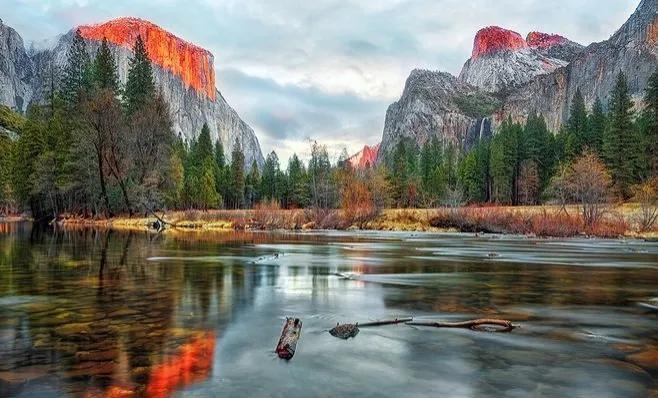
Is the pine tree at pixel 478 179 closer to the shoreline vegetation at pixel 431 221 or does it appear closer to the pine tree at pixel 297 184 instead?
the pine tree at pixel 297 184

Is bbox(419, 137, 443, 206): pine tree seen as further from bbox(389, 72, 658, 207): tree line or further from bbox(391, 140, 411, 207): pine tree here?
bbox(391, 140, 411, 207): pine tree

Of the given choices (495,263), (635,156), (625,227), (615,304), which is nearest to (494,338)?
(615,304)


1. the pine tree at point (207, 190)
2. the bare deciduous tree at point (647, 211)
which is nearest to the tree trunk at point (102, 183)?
the pine tree at point (207, 190)

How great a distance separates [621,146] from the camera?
265 feet

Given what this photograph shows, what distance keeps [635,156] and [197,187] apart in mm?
76418

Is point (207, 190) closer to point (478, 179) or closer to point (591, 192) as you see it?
point (478, 179)

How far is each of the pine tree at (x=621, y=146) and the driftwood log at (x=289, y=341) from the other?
263ft

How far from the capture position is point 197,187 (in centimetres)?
10900

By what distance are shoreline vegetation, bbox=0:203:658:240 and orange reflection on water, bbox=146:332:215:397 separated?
1690 inches

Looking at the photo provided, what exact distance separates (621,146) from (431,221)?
40.5 meters

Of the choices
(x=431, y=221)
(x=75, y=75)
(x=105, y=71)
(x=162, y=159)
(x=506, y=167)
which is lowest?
(x=431, y=221)

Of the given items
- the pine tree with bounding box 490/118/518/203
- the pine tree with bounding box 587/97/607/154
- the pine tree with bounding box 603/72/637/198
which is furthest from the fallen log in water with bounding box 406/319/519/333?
the pine tree with bounding box 490/118/518/203

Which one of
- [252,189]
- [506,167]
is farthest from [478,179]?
[252,189]

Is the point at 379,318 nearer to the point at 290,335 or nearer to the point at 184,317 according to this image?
the point at 290,335
